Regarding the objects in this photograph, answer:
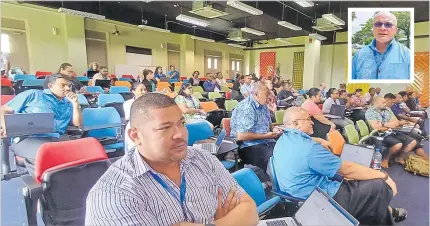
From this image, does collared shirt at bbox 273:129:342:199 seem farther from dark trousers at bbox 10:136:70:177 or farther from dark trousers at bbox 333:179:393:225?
dark trousers at bbox 10:136:70:177

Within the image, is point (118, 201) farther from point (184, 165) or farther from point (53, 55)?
point (53, 55)

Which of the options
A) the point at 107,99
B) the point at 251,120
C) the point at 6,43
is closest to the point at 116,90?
the point at 107,99

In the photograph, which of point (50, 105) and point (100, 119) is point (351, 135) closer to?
point (100, 119)

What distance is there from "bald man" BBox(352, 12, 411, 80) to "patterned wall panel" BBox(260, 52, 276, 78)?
13.6 m

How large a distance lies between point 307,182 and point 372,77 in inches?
34.6

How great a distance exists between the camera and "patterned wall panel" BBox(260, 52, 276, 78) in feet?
49.8

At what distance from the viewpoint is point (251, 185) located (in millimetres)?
1500

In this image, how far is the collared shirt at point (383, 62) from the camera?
68.3 inches

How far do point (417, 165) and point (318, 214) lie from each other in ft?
9.92

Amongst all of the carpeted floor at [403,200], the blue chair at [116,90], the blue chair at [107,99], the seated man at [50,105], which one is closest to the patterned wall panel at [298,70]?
the blue chair at [116,90]

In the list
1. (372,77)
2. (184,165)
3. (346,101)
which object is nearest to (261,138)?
(372,77)

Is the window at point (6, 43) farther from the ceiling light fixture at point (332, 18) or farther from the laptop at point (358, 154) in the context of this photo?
the ceiling light fixture at point (332, 18)

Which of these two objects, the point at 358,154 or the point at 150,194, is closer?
the point at 150,194

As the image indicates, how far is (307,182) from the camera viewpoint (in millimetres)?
1740
